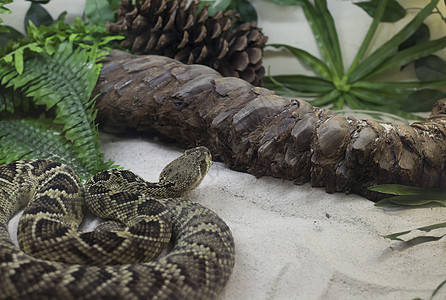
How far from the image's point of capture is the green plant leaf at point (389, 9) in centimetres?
434

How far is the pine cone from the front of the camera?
4172mm

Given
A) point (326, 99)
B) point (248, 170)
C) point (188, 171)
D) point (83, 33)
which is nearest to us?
point (188, 171)

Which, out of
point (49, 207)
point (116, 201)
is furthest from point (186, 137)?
point (49, 207)

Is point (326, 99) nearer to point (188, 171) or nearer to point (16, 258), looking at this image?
point (188, 171)

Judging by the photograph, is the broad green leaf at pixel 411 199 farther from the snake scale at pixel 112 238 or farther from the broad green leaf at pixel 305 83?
the broad green leaf at pixel 305 83

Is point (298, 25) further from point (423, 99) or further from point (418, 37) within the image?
point (423, 99)

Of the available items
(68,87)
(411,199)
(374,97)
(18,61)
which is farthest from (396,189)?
(18,61)

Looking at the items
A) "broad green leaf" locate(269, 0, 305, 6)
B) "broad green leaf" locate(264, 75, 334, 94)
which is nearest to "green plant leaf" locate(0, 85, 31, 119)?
"broad green leaf" locate(264, 75, 334, 94)

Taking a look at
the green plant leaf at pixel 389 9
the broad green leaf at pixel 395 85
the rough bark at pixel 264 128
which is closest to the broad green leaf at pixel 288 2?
the green plant leaf at pixel 389 9

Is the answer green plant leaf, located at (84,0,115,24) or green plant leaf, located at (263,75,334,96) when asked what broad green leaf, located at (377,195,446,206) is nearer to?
green plant leaf, located at (263,75,334,96)

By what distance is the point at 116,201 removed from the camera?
9.20 feet

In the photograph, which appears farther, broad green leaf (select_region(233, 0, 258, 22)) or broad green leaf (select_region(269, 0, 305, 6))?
broad green leaf (select_region(233, 0, 258, 22))

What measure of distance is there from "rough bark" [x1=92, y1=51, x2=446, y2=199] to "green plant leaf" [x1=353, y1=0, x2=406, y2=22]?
1.41m

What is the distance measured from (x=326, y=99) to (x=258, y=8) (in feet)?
4.37
